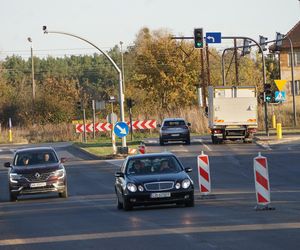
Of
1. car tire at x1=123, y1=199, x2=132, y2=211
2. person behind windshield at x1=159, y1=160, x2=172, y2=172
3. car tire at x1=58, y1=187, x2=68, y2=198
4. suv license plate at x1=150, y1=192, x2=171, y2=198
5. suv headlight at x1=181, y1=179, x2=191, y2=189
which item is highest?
person behind windshield at x1=159, y1=160, x2=172, y2=172

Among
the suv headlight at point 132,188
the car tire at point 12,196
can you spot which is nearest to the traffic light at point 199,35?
the car tire at point 12,196

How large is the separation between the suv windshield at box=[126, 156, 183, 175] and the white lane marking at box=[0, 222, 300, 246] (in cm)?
584

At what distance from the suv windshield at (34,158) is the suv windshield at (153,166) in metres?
7.03

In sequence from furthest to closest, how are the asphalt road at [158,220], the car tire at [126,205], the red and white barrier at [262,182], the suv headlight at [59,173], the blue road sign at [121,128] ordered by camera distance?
1. the blue road sign at [121,128]
2. the suv headlight at [59,173]
3. the car tire at [126,205]
4. the red and white barrier at [262,182]
5. the asphalt road at [158,220]

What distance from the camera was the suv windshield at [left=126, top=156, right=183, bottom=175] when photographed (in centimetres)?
2184

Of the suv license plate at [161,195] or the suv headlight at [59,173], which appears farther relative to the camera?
the suv headlight at [59,173]

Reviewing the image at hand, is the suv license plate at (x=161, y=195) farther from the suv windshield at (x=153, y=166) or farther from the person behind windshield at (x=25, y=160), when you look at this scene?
the person behind windshield at (x=25, y=160)

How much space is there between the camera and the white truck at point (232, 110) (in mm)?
55531

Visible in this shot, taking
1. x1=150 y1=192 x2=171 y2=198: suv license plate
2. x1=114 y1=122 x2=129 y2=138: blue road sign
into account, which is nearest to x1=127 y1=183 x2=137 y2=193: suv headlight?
x1=150 y1=192 x2=171 y2=198: suv license plate

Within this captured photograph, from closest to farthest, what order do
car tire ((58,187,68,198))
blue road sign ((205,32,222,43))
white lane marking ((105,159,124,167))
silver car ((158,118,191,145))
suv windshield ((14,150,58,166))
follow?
1. car tire ((58,187,68,198))
2. suv windshield ((14,150,58,166))
3. white lane marking ((105,159,124,167))
4. blue road sign ((205,32,222,43))
5. silver car ((158,118,191,145))

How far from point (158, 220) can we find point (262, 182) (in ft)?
9.69

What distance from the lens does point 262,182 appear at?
1980 centimetres

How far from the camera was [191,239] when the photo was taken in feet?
46.3

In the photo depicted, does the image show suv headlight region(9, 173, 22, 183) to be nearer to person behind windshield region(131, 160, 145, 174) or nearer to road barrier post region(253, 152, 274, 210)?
person behind windshield region(131, 160, 145, 174)
